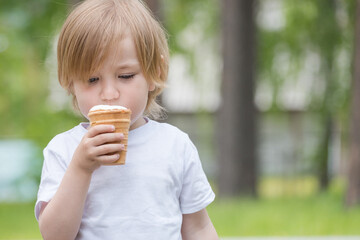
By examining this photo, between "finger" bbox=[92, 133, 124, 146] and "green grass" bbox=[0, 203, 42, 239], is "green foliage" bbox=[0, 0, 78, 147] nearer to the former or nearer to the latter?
"green grass" bbox=[0, 203, 42, 239]

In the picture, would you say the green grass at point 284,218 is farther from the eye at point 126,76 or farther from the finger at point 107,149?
the finger at point 107,149

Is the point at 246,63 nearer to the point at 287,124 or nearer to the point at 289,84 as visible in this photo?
the point at 289,84

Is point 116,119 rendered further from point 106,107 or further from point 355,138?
point 355,138

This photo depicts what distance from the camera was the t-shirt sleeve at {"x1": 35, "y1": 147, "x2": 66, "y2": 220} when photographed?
2.08m

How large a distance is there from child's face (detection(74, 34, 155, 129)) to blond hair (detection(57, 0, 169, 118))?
0.02 m

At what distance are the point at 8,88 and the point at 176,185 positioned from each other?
14.1 meters

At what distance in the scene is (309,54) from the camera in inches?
564

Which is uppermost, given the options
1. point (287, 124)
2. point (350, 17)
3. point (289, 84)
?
point (350, 17)

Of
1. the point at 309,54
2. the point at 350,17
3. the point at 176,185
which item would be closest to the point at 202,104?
the point at 309,54

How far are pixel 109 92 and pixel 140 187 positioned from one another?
1.10 ft

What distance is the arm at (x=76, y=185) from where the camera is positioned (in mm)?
1931

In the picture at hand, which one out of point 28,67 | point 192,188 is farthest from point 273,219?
point 28,67

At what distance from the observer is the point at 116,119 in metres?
1.94

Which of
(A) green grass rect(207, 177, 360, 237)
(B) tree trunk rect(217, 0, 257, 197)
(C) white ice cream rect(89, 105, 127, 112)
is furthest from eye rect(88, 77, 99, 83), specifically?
(B) tree trunk rect(217, 0, 257, 197)
